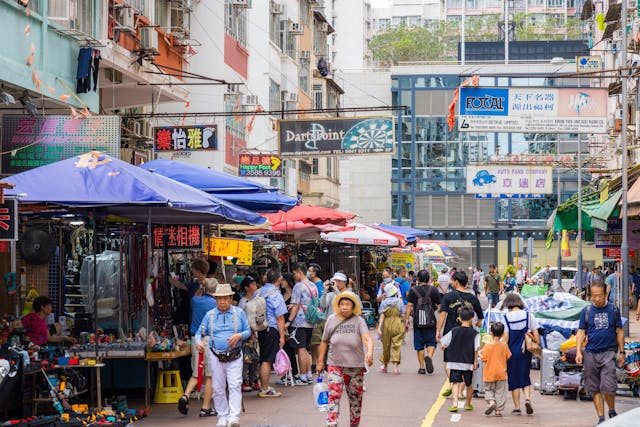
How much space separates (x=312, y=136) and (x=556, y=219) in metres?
9.16

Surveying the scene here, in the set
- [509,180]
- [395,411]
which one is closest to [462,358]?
[395,411]

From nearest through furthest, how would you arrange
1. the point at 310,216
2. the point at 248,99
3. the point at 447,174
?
1. the point at 310,216
2. the point at 248,99
3. the point at 447,174

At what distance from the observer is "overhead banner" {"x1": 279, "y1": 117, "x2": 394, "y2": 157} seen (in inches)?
976

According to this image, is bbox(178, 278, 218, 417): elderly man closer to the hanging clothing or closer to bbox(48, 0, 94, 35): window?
the hanging clothing

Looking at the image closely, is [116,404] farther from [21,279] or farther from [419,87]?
[419,87]

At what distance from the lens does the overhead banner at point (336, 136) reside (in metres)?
24.8

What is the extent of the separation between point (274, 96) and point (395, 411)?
28.1 meters

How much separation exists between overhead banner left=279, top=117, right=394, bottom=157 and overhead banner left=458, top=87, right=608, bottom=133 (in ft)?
12.9

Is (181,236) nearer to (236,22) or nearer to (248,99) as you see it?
(236,22)

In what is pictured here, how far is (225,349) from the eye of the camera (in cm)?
1270

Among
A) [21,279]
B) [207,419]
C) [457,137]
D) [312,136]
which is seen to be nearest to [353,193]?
[457,137]

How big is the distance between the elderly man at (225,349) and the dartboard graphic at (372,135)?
40.7ft

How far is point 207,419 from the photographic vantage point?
13.4m

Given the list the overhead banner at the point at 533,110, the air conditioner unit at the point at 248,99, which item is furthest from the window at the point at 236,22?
the overhead banner at the point at 533,110
